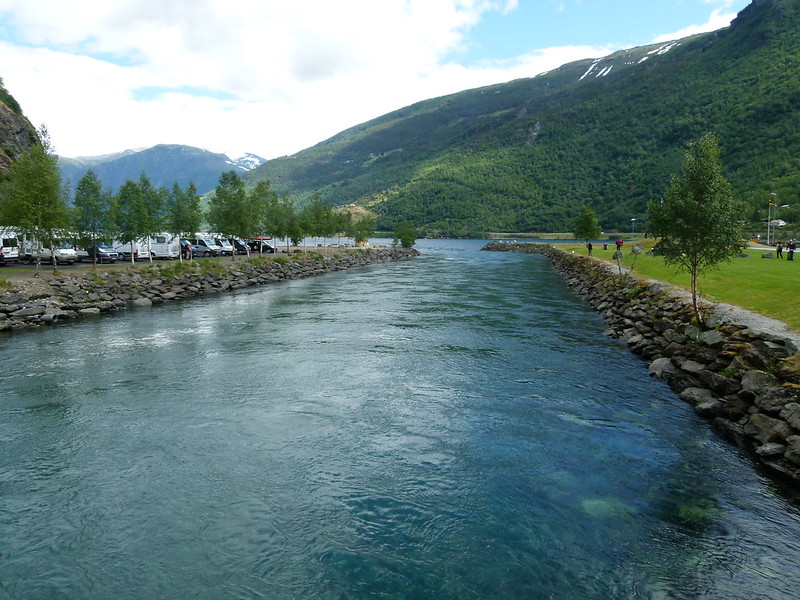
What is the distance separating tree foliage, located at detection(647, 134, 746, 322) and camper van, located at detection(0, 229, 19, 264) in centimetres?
4951

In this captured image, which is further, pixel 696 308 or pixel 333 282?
pixel 333 282

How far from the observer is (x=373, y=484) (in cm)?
1033

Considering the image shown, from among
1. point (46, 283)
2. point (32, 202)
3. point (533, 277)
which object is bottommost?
point (533, 277)

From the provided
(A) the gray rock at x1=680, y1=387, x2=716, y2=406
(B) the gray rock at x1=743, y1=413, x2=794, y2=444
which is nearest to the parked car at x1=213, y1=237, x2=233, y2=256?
(A) the gray rock at x1=680, y1=387, x2=716, y2=406

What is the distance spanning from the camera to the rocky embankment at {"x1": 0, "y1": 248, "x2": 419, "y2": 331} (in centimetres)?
2852

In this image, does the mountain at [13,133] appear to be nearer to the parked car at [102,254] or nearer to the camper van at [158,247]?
the camper van at [158,247]

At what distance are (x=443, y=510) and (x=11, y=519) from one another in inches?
319

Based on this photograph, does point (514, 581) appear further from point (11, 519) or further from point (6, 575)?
point (11, 519)

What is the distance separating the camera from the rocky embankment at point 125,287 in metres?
28.5

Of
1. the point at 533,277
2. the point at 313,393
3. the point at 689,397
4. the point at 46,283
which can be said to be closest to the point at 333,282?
the point at 533,277

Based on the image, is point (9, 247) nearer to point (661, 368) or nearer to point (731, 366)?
point (661, 368)

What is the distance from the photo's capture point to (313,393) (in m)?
16.0

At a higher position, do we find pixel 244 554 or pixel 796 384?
pixel 796 384

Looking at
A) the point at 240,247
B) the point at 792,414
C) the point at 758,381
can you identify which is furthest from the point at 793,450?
the point at 240,247
